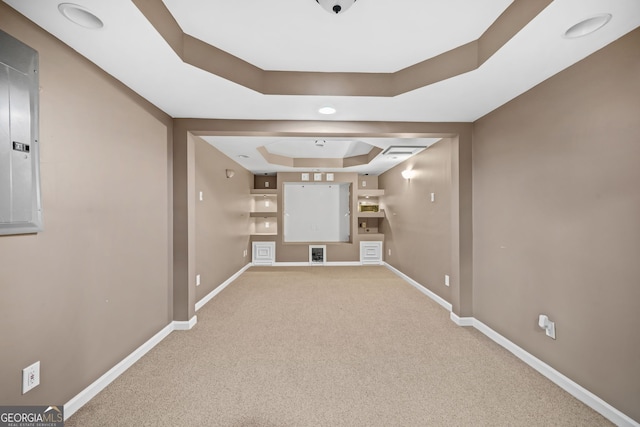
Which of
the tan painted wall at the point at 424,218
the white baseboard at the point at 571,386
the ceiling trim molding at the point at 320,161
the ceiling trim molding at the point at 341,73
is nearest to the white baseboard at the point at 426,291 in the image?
the tan painted wall at the point at 424,218

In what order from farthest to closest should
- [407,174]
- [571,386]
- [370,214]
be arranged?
1. [370,214]
2. [407,174]
3. [571,386]

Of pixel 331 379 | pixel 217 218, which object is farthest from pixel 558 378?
pixel 217 218

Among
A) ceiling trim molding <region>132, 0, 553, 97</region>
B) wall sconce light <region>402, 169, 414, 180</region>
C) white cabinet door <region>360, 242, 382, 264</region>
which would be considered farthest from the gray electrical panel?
white cabinet door <region>360, 242, 382, 264</region>

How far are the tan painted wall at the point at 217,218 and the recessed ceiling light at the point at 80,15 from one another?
2038 millimetres

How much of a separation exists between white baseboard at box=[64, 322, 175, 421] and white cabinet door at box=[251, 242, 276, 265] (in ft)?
11.9

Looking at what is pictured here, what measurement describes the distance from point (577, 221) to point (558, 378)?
1.15 meters

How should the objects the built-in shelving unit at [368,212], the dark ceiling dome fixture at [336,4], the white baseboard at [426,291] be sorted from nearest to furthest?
the dark ceiling dome fixture at [336,4]
the white baseboard at [426,291]
the built-in shelving unit at [368,212]

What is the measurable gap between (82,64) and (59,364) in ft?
6.15

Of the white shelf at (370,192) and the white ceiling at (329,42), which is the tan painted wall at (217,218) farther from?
the white shelf at (370,192)

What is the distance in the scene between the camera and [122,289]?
2.08 meters

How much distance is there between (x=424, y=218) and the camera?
420 centimetres

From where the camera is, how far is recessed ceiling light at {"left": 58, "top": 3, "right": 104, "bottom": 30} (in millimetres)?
1317

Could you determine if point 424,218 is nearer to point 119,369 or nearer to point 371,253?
point 371,253

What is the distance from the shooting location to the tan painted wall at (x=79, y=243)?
136cm
